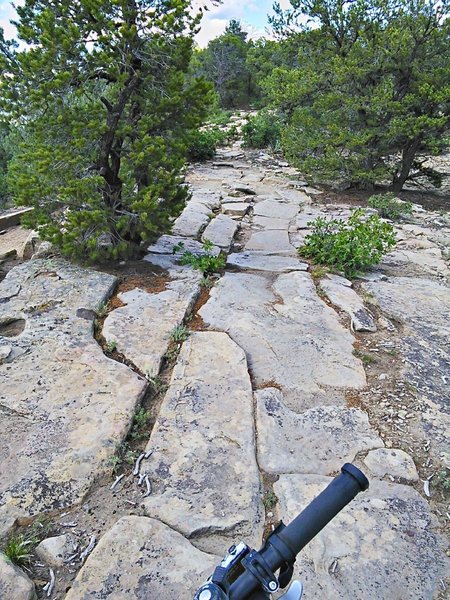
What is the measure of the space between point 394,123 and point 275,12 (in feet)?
11.4

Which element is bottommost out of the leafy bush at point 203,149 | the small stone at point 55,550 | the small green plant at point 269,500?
the small green plant at point 269,500

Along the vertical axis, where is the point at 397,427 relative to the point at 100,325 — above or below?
below

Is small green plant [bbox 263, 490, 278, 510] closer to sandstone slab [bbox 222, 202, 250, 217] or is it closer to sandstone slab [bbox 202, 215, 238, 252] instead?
sandstone slab [bbox 202, 215, 238, 252]

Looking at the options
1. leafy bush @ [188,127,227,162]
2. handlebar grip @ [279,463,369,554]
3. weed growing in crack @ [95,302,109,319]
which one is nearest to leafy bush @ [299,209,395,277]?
weed growing in crack @ [95,302,109,319]

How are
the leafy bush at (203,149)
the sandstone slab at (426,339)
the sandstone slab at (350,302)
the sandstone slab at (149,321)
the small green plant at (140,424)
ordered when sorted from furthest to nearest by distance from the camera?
the leafy bush at (203,149) < the sandstone slab at (350,302) < the sandstone slab at (149,321) < the sandstone slab at (426,339) < the small green plant at (140,424)

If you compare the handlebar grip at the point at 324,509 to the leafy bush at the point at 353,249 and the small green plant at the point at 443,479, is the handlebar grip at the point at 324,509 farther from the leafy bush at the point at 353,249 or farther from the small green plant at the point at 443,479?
the leafy bush at the point at 353,249

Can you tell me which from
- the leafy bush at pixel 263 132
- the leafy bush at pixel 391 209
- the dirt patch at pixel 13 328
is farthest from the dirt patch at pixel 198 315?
the leafy bush at pixel 263 132

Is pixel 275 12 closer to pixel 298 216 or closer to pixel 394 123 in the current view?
pixel 394 123

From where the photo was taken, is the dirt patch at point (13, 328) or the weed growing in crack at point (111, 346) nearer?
the weed growing in crack at point (111, 346)

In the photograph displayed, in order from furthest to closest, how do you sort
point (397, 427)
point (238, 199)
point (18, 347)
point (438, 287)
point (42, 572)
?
point (238, 199) < point (438, 287) < point (18, 347) < point (397, 427) < point (42, 572)

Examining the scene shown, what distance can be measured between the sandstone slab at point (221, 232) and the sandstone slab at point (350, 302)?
1444 mm

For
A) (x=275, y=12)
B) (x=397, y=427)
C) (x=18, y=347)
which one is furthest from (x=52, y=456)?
(x=275, y=12)

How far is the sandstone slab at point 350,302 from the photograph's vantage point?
350cm

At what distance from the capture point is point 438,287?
4.32 meters
